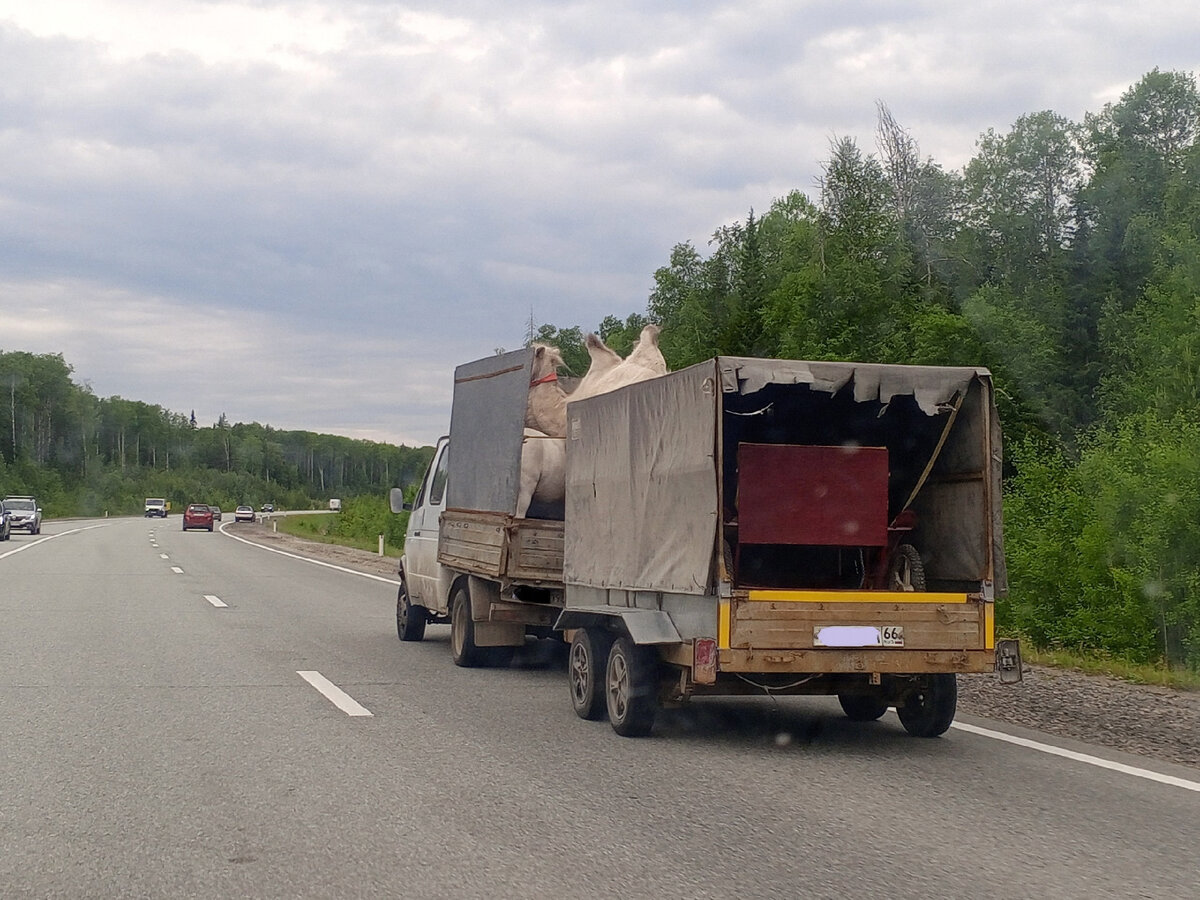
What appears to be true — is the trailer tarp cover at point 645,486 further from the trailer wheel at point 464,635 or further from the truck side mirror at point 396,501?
the truck side mirror at point 396,501

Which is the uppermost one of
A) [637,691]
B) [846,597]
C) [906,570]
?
[906,570]

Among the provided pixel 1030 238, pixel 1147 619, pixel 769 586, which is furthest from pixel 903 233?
pixel 769 586

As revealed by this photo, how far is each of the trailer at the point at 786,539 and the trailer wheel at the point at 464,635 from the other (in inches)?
74.6

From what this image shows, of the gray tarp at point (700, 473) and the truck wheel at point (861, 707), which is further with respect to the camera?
the truck wheel at point (861, 707)

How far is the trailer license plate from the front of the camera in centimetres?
760

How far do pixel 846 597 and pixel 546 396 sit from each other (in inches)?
178

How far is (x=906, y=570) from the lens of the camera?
898cm

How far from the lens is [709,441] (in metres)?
7.65

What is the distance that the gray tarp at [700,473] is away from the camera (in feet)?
25.3

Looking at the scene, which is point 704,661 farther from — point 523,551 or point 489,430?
point 489,430

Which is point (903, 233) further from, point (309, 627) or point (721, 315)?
point (309, 627)

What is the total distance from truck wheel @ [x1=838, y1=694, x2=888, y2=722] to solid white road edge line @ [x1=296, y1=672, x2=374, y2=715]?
3.35 metres

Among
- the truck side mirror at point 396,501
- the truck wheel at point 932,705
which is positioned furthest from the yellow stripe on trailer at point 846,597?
the truck side mirror at point 396,501

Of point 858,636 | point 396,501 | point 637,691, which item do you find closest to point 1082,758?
point 858,636
